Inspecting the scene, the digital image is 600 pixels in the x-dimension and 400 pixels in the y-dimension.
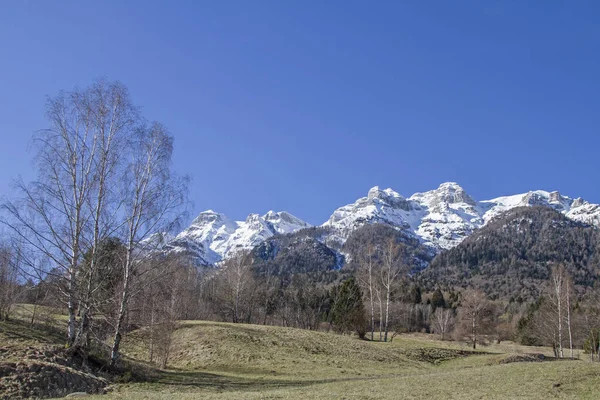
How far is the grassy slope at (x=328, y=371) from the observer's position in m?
20.5

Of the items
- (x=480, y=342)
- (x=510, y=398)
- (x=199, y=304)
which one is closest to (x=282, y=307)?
(x=199, y=304)

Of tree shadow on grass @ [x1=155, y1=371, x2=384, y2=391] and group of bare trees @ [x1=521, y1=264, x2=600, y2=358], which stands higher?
group of bare trees @ [x1=521, y1=264, x2=600, y2=358]

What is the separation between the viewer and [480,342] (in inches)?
3317

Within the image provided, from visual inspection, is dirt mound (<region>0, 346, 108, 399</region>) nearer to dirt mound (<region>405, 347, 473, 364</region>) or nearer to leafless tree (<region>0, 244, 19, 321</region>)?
leafless tree (<region>0, 244, 19, 321</region>)

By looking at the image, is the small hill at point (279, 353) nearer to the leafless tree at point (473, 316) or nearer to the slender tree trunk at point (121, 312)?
the slender tree trunk at point (121, 312)

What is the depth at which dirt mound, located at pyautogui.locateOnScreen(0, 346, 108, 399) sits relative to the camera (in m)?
18.2

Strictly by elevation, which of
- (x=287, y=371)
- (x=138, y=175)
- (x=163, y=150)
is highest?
(x=163, y=150)

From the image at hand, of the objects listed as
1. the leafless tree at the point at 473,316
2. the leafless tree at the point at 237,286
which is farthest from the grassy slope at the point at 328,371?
the leafless tree at the point at 237,286

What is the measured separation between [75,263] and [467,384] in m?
20.3

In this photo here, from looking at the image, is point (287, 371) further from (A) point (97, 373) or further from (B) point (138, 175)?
(B) point (138, 175)

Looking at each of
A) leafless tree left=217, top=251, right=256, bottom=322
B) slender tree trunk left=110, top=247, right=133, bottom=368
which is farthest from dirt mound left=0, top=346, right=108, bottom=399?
leafless tree left=217, top=251, right=256, bottom=322

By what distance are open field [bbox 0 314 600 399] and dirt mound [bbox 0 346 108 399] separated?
2.35ft

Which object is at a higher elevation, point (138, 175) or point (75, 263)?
point (138, 175)

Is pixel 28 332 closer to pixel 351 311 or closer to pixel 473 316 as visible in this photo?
pixel 351 311
